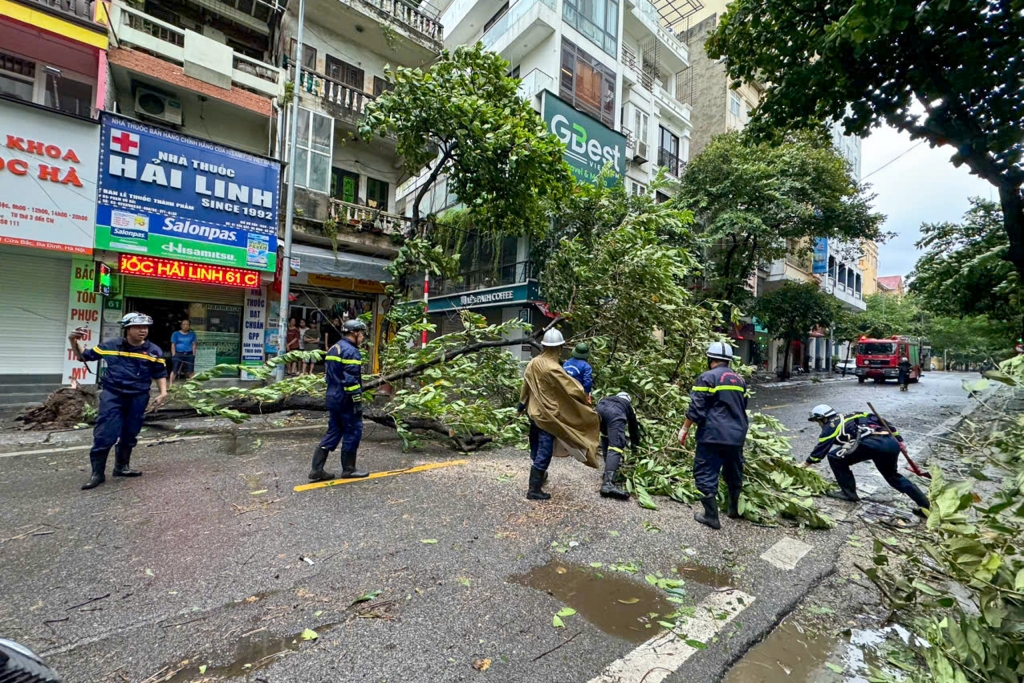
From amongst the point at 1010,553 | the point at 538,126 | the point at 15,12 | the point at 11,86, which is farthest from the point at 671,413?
the point at 11,86

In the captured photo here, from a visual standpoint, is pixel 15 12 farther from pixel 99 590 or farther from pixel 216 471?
pixel 99 590

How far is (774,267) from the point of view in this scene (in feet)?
96.7

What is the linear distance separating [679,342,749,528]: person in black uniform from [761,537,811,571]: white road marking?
48 centimetres

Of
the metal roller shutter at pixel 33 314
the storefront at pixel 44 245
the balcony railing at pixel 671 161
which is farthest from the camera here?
the balcony railing at pixel 671 161

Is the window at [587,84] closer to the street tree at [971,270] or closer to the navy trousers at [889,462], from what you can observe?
the street tree at [971,270]

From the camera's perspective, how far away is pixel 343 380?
4.71 meters

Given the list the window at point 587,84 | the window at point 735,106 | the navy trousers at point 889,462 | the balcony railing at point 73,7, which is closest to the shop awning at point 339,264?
the balcony railing at point 73,7

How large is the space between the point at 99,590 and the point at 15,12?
465 inches

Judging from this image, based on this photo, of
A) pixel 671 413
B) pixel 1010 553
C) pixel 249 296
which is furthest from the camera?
pixel 249 296

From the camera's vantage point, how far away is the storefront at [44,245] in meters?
8.55

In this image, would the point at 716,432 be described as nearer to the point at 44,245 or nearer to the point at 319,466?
the point at 319,466

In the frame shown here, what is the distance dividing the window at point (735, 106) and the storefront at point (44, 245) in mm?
27582

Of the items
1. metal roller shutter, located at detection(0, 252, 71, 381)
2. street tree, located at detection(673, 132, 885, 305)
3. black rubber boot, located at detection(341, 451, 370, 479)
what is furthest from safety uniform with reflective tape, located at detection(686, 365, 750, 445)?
street tree, located at detection(673, 132, 885, 305)

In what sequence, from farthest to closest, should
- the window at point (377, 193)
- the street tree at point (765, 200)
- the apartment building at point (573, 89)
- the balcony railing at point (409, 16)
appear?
the street tree at point (765, 200) < the apartment building at point (573, 89) < the window at point (377, 193) < the balcony railing at point (409, 16)
